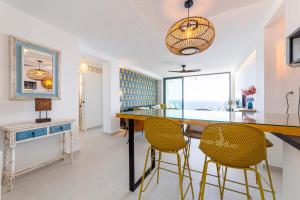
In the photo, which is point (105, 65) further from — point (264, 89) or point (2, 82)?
point (264, 89)

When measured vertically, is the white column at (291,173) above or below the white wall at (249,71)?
below

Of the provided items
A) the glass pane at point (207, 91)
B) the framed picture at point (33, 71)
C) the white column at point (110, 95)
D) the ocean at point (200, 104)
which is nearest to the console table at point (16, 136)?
the framed picture at point (33, 71)

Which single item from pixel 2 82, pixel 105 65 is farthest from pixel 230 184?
pixel 105 65

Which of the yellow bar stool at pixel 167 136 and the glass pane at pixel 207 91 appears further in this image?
the glass pane at pixel 207 91

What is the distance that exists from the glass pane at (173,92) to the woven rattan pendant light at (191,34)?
6095 millimetres

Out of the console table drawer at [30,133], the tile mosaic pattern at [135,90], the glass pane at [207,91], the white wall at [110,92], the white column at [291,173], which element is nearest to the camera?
the white column at [291,173]

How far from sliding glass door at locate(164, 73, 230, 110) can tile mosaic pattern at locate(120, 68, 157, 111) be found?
123cm

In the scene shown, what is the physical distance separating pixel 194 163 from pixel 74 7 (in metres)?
3.21

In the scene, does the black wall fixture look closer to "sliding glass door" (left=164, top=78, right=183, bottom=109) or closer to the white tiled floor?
the white tiled floor

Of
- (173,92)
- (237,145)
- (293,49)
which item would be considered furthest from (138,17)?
(173,92)

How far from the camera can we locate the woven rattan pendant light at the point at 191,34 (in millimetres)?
1389

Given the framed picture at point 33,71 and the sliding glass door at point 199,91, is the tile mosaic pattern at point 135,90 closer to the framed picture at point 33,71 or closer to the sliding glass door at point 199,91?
the sliding glass door at point 199,91

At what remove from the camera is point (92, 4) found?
71.6 inches

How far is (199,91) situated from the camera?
7.29 m
